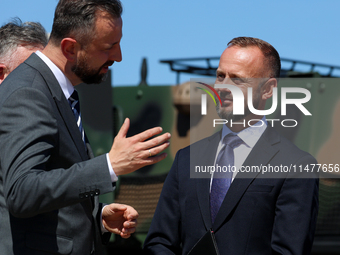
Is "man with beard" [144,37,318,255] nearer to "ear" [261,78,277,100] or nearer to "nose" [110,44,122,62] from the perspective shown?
"ear" [261,78,277,100]

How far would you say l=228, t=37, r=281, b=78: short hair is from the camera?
7.77 feet

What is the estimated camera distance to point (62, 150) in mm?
1883

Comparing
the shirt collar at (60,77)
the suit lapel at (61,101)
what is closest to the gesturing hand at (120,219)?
the suit lapel at (61,101)

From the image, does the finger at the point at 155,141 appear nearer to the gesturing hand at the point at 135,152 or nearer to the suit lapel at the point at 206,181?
the gesturing hand at the point at 135,152

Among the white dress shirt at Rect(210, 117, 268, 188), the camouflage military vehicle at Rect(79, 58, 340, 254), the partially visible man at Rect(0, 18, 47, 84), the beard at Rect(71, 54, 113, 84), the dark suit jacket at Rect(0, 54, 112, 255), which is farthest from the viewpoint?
the camouflage military vehicle at Rect(79, 58, 340, 254)

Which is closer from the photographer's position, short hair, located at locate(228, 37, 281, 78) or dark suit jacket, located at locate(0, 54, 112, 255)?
dark suit jacket, located at locate(0, 54, 112, 255)

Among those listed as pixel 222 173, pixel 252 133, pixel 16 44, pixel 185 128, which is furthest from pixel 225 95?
pixel 185 128

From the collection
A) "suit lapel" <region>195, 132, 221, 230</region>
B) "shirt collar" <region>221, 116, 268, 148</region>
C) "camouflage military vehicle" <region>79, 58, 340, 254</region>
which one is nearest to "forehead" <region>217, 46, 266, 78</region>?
"shirt collar" <region>221, 116, 268, 148</region>

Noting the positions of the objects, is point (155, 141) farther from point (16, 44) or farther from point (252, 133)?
point (16, 44)

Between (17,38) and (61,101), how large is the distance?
0.97m

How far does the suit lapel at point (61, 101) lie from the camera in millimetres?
1937

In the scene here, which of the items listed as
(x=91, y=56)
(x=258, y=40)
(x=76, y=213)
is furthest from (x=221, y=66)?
(x=76, y=213)

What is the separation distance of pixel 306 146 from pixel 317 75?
1.19 m

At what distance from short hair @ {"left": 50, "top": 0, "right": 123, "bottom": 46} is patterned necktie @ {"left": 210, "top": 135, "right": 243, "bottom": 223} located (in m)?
0.85
